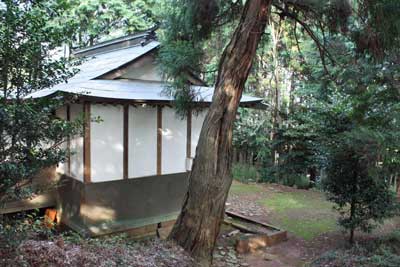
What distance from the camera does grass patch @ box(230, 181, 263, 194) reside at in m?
10.5

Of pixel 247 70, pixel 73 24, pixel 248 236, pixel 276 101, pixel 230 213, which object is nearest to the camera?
pixel 73 24

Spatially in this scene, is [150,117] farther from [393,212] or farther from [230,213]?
[393,212]

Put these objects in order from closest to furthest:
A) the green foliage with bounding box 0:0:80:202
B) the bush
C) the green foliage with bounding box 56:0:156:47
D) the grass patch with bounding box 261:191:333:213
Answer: the green foliage with bounding box 0:0:80:202, the grass patch with bounding box 261:191:333:213, the bush, the green foliage with bounding box 56:0:156:47

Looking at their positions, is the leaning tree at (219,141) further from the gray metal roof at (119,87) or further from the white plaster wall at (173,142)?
the white plaster wall at (173,142)

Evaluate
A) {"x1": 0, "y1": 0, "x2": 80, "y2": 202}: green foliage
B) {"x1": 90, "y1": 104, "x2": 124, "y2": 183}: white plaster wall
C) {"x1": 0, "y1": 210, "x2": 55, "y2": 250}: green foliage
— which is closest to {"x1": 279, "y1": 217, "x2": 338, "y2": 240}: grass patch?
{"x1": 90, "y1": 104, "x2": 124, "y2": 183}: white plaster wall

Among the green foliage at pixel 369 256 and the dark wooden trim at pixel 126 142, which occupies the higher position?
the dark wooden trim at pixel 126 142

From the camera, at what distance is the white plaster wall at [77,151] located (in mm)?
6055

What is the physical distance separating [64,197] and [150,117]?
233cm

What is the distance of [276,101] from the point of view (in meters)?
11.9

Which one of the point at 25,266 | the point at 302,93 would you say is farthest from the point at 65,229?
the point at 302,93

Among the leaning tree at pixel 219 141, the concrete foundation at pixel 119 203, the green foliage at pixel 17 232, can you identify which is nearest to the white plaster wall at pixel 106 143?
the concrete foundation at pixel 119 203

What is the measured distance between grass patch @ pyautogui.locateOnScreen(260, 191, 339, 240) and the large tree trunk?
305 cm

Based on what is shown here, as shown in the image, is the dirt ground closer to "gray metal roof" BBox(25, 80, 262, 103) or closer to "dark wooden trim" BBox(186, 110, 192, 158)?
"dark wooden trim" BBox(186, 110, 192, 158)

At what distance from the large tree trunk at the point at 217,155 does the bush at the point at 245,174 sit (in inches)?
282
